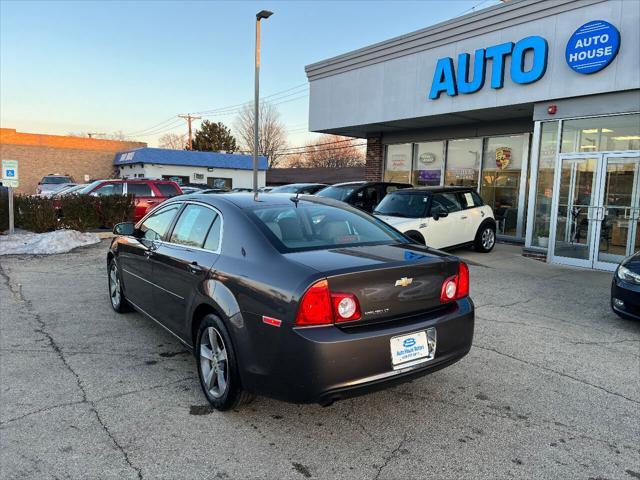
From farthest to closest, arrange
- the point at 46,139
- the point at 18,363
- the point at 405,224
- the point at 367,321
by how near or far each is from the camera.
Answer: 1. the point at 46,139
2. the point at 405,224
3. the point at 18,363
4. the point at 367,321

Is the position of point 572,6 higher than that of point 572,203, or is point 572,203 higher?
point 572,6

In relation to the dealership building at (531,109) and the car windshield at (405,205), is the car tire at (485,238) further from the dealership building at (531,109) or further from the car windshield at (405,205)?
the car windshield at (405,205)

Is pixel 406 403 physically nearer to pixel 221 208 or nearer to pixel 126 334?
pixel 221 208

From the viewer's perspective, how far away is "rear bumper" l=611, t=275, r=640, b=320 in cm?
528

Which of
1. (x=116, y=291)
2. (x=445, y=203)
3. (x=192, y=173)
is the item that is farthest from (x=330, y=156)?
(x=116, y=291)

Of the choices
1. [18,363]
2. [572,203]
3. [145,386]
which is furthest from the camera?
[572,203]

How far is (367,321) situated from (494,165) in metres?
12.4

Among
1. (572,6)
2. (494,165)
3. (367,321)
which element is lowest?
(367,321)

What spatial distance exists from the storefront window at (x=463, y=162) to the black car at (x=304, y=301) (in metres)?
11.3

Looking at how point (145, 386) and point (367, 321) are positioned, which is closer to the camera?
point (367, 321)

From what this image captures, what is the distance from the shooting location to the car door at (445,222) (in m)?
9.82

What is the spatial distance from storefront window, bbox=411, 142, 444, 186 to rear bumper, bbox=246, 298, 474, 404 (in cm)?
1305

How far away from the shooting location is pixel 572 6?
31.1ft

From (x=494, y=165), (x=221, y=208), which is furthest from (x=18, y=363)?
(x=494, y=165)
